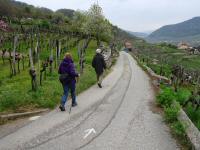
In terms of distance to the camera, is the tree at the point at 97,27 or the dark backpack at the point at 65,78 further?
the tree at the point at 97,27

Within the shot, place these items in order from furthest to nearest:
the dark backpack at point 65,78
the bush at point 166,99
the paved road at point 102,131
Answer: the bush at point 166,99, the dark backpack at point 65,78, the paved road at point 102,131

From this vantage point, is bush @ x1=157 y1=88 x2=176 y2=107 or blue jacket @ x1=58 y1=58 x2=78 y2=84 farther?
bush @ x1=157 y1=88 x2=176 y2=107

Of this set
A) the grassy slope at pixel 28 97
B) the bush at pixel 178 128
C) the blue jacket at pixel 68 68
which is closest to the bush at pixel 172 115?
the bush at pixel 178 128

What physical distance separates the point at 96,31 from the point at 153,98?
62.6 metres

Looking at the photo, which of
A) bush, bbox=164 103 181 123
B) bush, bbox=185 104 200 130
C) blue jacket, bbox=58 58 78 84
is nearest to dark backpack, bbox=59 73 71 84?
blue jacket, bbox=58 58 78 84

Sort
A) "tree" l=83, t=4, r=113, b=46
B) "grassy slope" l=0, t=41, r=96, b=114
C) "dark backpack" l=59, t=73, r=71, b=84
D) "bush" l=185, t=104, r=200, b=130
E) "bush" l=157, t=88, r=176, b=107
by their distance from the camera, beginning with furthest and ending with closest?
"tree" l=83, t=4, r=113, b=46 < "bush" l=157, t=88, r=176, b=107 < "dark backpack" l=59, t=73, r=71, b=84 < "grassy slope" l=0, t=41, r=96, b=114 < "bush" l=185, t=104, r=200, b=130

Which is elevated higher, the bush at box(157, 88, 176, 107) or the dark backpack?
the dark backpack

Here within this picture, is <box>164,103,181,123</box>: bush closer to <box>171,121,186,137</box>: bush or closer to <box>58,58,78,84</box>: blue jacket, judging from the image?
<box>171,121,186,137</box>: bush

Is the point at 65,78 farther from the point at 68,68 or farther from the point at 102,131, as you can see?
the point at 102,131

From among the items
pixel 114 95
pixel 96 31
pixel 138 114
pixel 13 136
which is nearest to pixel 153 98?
pixel 114 95

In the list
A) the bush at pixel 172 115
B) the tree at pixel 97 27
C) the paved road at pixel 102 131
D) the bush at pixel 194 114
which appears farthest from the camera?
the tree at pixel 97 27

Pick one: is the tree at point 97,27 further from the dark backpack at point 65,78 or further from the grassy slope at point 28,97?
the dark backpack at point 65,78

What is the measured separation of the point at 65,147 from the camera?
10.1 meters

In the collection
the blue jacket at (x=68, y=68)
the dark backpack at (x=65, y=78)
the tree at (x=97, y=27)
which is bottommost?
the tree at (x=97, y=27)
